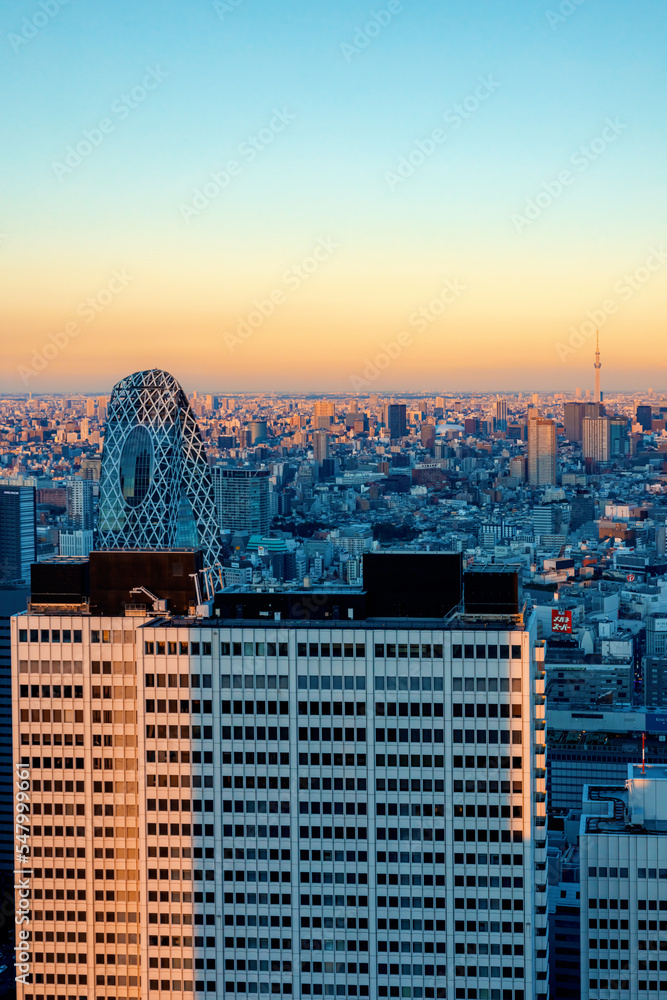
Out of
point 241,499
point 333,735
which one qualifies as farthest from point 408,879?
point 241,499

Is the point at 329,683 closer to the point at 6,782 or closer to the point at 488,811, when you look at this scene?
the point at 488,811

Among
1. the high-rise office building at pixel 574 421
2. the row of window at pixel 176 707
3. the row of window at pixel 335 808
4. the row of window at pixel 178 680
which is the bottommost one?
the row of window at pixel 335 808

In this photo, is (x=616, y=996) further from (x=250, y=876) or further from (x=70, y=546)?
(x=70, y=546)

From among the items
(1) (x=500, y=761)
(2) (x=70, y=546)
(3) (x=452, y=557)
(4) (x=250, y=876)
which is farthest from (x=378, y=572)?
(2) (x=70, y=546)

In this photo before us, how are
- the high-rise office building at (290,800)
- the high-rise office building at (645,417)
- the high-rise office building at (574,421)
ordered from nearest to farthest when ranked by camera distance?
the high-rise office building at (290,800) → the high-rise office building at (574,421) → the high-rise office building at (645,417)

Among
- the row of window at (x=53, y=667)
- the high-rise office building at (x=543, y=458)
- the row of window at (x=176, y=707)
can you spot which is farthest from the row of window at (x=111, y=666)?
the high-rise office building at (x=543, y=458)

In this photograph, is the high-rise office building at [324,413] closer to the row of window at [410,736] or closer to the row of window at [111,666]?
the row of window at [111,666]
